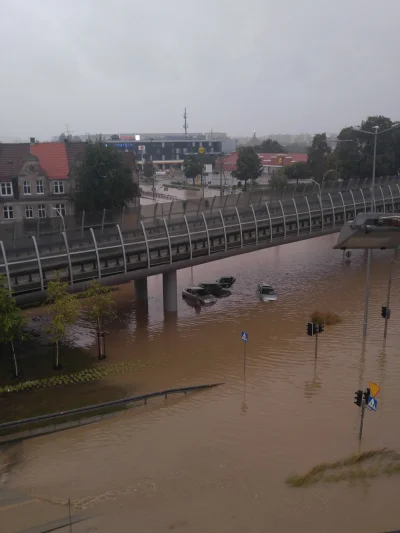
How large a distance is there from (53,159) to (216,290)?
23272mm

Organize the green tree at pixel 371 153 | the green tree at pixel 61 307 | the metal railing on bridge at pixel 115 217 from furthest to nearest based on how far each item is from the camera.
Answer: the green tree at pixel 371 153, the metal railing on bridge at pixel 115 217, the green tree at pixel 61 307

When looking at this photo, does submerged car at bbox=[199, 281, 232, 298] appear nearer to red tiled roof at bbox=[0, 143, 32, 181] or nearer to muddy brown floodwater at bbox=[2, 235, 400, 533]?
muddy brown floodwater at bbox=[2, 235, 400, 533]

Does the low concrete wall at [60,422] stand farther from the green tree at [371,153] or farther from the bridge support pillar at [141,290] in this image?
the green tree at [371,153]

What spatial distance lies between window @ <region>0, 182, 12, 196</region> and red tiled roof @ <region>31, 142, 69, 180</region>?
132 inches

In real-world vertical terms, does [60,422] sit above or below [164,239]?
below

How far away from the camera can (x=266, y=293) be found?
2772 cm

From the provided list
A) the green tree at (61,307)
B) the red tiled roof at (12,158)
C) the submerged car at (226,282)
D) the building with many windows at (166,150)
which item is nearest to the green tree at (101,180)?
the red tiled roof at (12,158)

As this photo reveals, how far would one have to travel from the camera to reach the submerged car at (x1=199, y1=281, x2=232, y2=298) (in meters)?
28.4

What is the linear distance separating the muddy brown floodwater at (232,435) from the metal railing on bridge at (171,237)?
10.4 ft

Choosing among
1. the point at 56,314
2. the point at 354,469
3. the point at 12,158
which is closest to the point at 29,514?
the point at 354,469

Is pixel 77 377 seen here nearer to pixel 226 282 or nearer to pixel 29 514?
pixel 29 514

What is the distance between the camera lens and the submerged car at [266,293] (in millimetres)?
27172

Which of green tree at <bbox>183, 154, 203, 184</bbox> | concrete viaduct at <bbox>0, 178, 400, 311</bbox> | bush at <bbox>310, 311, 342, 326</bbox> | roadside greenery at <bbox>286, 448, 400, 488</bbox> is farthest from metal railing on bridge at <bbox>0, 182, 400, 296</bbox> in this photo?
green tree at <bbox>183, 154, 203, 184</bbox>

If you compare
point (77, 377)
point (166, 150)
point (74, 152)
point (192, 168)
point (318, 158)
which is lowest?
point (77, 377)
